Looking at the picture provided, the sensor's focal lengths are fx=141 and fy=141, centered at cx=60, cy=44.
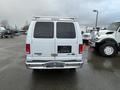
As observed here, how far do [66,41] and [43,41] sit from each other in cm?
78

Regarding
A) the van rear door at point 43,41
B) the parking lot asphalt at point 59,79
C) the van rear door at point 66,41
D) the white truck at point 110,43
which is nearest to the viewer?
the parking lot asphalt at point 59,79

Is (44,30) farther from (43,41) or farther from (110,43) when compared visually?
(110,43)

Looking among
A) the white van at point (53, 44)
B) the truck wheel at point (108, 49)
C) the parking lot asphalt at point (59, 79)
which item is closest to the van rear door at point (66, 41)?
the white van at point (53, 44)

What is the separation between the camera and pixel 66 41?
4.81 meters

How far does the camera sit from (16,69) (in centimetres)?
618

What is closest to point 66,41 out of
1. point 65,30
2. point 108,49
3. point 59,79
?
point 65,30

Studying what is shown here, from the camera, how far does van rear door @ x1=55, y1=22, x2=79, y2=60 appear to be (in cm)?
481

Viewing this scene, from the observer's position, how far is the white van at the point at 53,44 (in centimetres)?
473

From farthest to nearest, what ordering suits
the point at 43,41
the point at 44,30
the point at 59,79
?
the point at 59,79 → the point at 44,30 → the point at 43,41

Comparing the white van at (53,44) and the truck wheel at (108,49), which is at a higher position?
the white van at (53,44)

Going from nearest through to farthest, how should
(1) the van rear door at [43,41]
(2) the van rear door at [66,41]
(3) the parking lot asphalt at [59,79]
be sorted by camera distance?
(3) the parking lot asphalt at [59,79]
(1) the van rear door at [43,41]
(2) the van rear door at [66,41]

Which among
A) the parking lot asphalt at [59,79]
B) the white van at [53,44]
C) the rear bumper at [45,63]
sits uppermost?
the white van at [53,44]

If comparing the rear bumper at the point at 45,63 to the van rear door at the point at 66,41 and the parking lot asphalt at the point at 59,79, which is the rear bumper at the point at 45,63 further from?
the parking lot asphalt at the point at 59,79

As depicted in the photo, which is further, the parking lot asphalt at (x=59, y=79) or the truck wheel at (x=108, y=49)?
the truck wheel at (x=108, y=49)
